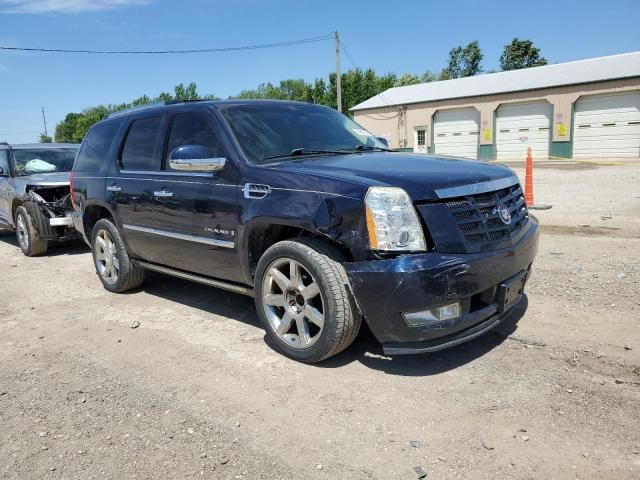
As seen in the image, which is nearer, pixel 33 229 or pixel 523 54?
pixel 33 229

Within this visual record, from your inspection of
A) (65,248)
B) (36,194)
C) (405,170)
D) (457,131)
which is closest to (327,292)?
Answer: (405,170)

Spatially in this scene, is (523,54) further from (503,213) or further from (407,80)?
(503,213)

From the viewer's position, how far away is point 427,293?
10.0 ft

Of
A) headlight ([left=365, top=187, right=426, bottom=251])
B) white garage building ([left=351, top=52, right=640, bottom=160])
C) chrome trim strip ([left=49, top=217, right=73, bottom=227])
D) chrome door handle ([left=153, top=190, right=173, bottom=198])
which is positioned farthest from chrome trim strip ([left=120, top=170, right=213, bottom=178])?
white garage building ([left=351, top=52, right=640, bottom=160])

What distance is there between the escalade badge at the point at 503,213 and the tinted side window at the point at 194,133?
2106 mm

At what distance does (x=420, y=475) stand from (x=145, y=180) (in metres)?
→ 3.62

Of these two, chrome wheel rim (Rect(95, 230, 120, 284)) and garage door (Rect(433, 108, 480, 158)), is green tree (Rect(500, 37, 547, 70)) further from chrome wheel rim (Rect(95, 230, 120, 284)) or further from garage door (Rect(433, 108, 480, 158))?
chrome wheel rim (Rect(95, 230, 120, 284))

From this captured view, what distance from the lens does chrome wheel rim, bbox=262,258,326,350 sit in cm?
354

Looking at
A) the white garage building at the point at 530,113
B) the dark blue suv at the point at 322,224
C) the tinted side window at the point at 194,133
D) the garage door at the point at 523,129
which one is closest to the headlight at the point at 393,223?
the dark blue suv at the point at 322,224

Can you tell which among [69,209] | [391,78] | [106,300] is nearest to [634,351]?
[106,300]

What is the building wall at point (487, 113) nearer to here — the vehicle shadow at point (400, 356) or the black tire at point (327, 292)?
the vehicle shadow at point (400, 356)

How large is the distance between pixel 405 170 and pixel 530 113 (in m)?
30.3

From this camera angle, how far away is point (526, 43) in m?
65.4

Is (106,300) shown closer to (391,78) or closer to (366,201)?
(366,201)
